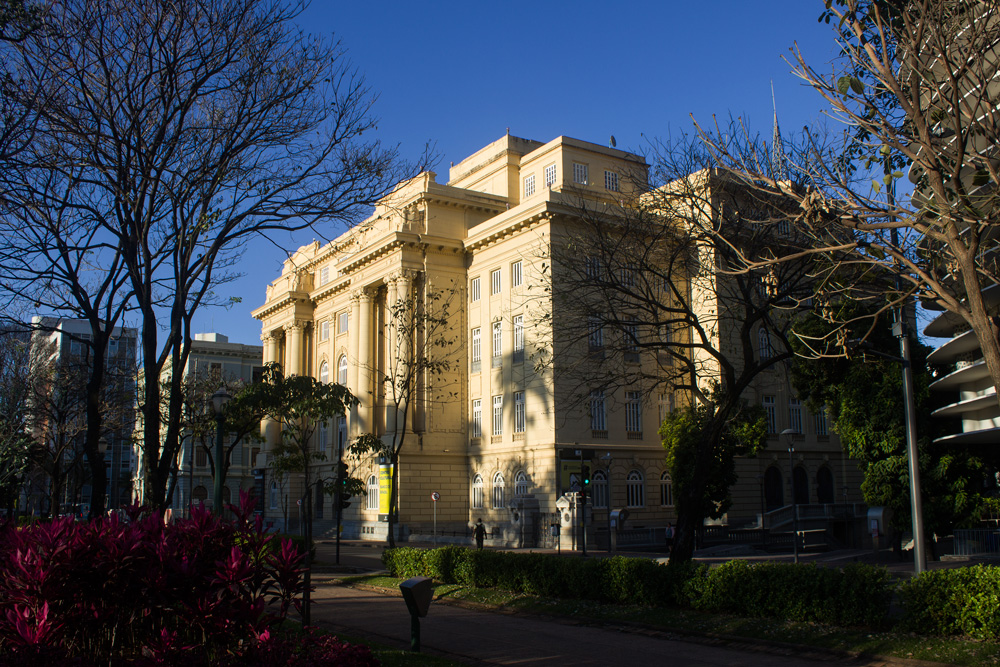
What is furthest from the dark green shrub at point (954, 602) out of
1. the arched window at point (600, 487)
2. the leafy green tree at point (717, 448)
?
the arched window at point (600, 487)

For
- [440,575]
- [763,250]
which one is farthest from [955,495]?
[440,575]

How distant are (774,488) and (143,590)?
1624 inches

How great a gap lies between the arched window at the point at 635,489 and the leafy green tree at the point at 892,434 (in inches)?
510

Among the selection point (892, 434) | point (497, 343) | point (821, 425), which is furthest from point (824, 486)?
point (892, 434)

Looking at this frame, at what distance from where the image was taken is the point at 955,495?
27328 millimetres

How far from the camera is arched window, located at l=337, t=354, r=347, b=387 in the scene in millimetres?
55547

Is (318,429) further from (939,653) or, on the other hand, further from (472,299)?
(939,653)

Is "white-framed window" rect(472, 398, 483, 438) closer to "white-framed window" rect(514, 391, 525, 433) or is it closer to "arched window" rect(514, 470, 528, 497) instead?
"white-framed window" rect(514, 391, 525, 433)

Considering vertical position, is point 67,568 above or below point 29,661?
above

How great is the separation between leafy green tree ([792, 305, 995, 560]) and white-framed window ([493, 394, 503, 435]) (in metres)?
17.4

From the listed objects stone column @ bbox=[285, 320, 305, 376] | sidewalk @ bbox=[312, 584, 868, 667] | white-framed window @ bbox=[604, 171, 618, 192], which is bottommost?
sidewalk @ bbox=[312, 584, 868, 667]

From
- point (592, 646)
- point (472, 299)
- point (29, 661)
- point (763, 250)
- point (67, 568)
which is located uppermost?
point (472, 299)

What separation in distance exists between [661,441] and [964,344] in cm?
2149

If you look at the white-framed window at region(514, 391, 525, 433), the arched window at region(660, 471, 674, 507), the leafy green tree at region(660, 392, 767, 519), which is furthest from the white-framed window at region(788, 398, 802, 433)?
the white-framed window at region(514, 391, 525, 433)
